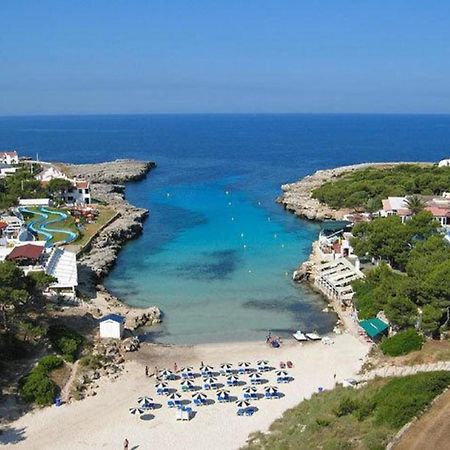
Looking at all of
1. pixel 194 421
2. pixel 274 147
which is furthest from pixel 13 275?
pixel 274 147

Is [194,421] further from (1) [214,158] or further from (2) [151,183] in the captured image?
(1) [214,158]

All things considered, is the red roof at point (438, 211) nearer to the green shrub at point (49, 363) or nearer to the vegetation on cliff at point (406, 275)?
the vegetation on cliff at point (406, 275)

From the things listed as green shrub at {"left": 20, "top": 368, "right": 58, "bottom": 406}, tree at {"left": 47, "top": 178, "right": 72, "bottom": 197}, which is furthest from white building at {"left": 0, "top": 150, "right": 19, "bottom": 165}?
green shrub at {"left": 20, "top": 368, "right": 58, "bottom": 406}

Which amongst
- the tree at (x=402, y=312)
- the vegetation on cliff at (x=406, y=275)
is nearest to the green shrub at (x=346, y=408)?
the vegetation on cliff at (x=406, y=275)

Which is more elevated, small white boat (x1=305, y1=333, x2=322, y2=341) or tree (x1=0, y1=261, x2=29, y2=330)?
tree (x1=0, y1=261, x2=29, y2=330)

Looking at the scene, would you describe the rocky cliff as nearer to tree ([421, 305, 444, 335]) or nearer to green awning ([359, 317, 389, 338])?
green awning ([359, 317, 389, 338])
